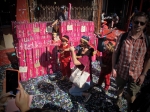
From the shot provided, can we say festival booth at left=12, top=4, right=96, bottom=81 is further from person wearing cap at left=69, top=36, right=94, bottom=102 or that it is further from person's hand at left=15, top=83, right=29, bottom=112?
person's hand at left=15, top=83, right=29, bottom=112

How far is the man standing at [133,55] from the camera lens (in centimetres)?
241

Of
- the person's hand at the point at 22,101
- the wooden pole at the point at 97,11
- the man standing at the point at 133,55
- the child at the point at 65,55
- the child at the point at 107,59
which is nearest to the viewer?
the person's hand at the point at 22,101

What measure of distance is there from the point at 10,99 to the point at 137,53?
2332 mm

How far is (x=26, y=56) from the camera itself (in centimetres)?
443

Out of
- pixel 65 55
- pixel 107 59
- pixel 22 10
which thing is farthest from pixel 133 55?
pixel 22 10

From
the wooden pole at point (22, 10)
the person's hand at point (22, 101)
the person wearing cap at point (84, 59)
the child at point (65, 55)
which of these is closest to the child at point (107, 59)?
the person wearing cap at point (84, 59)

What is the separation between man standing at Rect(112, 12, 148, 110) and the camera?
7.89 feet

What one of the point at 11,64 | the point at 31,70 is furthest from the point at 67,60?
the point at 11,64

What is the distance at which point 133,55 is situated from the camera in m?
2.57

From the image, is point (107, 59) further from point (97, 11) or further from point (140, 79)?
point (97, 11)

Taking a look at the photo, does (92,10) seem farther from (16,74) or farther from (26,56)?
(16,74)

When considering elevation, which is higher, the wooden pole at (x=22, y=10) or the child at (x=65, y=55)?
the wooden pole at (x=22, y=10)

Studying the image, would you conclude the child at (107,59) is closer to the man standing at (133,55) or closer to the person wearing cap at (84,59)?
the person wearing cap at (84,59)

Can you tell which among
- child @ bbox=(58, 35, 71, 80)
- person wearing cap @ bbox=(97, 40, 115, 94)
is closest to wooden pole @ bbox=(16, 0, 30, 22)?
child @ bbox=(58, 35, 71, 80)
